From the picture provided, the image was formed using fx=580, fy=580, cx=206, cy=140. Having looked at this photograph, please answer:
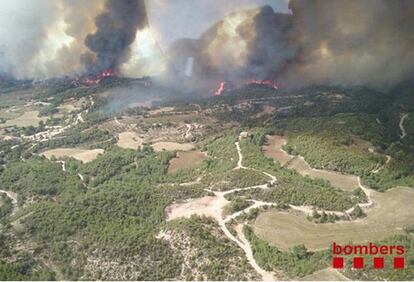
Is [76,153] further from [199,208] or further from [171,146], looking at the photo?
[199,208]

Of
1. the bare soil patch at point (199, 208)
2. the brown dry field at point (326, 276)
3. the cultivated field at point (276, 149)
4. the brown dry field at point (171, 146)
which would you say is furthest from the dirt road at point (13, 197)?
the brown dry field at point (326, 276)

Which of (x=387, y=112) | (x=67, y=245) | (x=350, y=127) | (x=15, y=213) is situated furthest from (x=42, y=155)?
(x=387, y=112)

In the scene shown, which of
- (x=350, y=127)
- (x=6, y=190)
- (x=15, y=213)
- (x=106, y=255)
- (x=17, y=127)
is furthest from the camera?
(x=17, y=127)

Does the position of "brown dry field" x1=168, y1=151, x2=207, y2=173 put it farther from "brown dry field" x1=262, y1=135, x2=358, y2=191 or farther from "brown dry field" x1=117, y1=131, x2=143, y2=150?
"brown dry field" x1=117, y1=131, x2=143, y2=150

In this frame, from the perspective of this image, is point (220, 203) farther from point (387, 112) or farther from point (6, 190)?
point (387, 112)

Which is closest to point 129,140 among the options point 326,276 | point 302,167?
point 302,167

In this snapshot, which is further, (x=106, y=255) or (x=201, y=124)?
(x=201, y=124)
